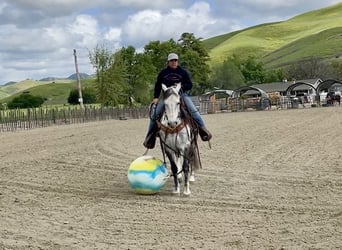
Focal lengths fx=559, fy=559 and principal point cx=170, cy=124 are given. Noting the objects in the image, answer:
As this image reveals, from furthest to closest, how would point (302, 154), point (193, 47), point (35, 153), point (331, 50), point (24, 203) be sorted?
point (331, 50)
point (193, 47)
point (35, 153)
point (302, 154)
point (24, 203)

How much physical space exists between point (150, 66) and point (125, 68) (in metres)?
4.91

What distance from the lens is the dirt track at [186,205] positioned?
7.12m

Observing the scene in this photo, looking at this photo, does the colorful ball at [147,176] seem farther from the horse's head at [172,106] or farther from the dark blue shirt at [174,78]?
the dark blue shirt at [174,78]

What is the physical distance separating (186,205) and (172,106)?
6.07 ft

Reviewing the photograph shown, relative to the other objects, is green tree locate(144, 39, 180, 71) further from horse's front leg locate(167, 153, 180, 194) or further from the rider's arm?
horse's front leg locate(167, 153, 180, 194)

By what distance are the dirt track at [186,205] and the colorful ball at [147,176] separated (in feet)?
0.67

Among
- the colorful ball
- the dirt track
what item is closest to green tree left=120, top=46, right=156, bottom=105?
the dirt track

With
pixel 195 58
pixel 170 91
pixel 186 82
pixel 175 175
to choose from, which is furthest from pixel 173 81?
pixel 195 58

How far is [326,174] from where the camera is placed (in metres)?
11.9

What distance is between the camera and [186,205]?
938 cm

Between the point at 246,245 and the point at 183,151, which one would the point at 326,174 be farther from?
the point at 246,245

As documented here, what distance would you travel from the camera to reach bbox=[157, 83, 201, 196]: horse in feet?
33.3

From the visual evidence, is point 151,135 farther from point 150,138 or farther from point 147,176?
point 147,176

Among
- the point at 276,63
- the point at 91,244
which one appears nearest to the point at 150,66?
the point at 91,244
